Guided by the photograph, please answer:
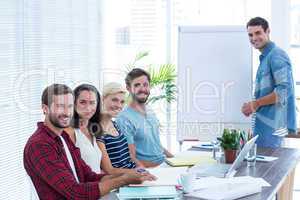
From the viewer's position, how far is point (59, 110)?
7.73ft

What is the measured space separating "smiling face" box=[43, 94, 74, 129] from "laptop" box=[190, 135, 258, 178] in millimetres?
748

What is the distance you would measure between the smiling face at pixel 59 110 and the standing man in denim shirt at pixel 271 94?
1.81m

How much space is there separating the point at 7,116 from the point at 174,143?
7.86ft

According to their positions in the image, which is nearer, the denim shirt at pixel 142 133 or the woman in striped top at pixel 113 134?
the woman in striped top at pixel 113 134

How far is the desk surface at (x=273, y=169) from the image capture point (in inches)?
88.0

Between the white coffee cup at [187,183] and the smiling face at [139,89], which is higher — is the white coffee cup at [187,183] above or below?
below

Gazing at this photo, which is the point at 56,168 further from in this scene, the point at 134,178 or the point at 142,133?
the point at 142,133

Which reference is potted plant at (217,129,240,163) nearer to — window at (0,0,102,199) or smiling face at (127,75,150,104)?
smiling face at (127,75,150,104)

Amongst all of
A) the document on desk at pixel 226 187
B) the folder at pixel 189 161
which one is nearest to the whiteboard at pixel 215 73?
the folder at pixel 189 161

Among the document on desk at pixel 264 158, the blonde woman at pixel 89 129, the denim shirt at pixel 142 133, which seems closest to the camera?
the blonde woman at pixel 89 129

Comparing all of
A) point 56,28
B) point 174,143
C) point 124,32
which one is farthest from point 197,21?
point 56,28

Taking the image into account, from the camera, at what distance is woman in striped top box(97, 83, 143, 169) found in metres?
2.96

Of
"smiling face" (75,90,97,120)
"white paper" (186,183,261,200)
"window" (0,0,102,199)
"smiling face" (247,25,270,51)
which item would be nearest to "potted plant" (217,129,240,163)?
"white paper" (186,183,261,200)

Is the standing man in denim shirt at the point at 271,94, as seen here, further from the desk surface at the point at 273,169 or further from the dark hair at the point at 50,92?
the dark hair at the point at 50,92
